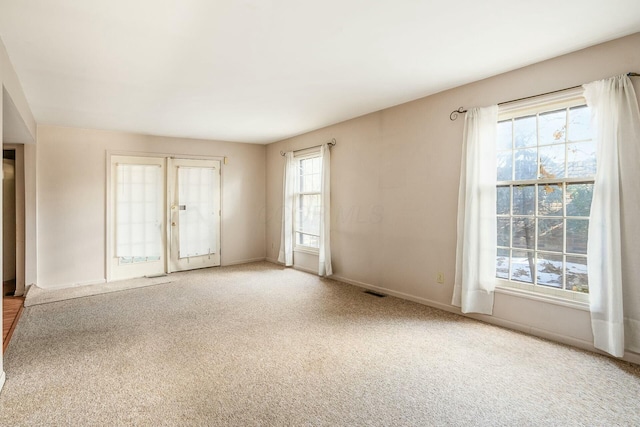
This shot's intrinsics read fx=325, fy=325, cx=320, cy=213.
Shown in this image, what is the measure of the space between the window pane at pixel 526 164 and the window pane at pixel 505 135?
12 cm

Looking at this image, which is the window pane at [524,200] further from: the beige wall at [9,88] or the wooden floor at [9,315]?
the wooden floor at [9,315]

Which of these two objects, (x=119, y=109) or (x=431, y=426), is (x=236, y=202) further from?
(x=431, y=426)

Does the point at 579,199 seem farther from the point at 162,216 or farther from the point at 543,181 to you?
the point at 162,216

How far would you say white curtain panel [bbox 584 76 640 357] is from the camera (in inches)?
94.3

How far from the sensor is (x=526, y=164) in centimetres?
308

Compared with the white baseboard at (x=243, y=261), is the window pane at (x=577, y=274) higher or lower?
higher

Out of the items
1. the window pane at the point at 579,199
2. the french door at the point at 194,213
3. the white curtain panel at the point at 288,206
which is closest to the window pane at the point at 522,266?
the window pane at the point at 579,199

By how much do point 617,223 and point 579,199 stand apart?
39 cm

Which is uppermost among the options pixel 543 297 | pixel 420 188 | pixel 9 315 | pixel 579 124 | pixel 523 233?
pixel 579 124

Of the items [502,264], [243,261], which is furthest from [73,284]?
[502,264]

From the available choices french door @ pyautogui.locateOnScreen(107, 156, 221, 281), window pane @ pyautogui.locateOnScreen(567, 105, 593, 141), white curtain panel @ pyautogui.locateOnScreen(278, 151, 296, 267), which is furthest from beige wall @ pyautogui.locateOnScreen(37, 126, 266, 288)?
window pane @ pyautogui.locateOnScreen(567, 105, 593, 141)

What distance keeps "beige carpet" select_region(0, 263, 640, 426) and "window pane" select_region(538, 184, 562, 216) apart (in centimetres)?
115

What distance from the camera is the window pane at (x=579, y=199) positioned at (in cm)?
273

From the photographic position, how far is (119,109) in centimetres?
406
